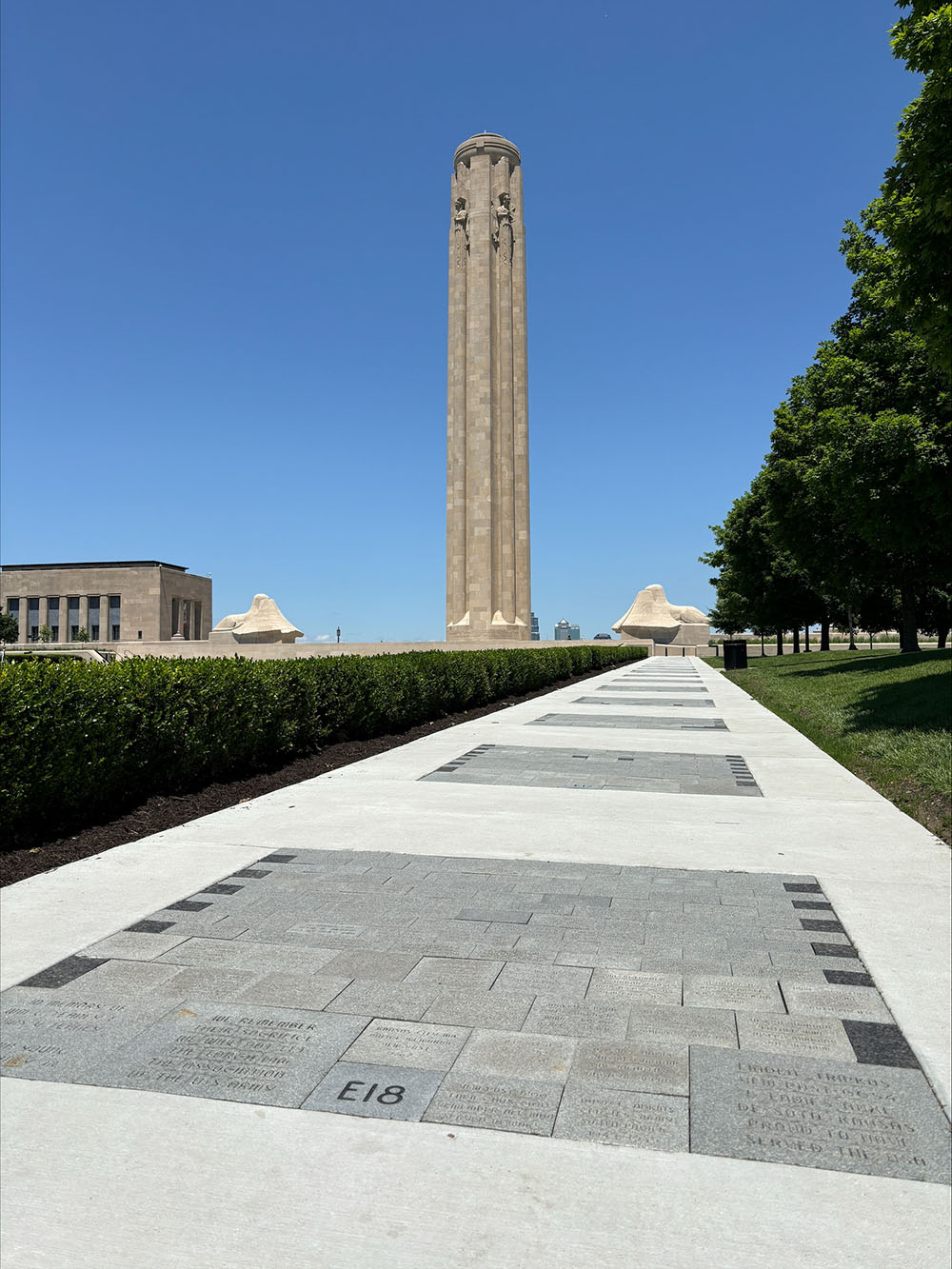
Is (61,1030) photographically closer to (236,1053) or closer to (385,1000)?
(236,1053)

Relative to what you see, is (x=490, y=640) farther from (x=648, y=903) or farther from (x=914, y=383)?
(x=648, y=903)

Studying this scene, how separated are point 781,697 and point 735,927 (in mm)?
17391

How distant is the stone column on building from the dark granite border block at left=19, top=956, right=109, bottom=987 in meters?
48.5

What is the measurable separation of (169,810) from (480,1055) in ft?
17.4

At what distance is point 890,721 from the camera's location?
514 inches

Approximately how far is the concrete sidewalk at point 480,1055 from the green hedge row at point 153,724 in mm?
1146

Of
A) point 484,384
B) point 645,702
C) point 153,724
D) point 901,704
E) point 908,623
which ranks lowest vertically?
point 645,702

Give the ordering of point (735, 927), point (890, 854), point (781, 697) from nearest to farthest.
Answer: point (735, 927), point (890, 854), point (781, 697)

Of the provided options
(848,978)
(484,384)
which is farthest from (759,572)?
(848,978)

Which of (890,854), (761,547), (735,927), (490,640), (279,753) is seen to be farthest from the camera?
(490,640)

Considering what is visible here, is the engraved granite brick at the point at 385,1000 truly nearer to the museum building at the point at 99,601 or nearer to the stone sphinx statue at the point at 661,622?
the stone sphinx statue at the point at 661,622

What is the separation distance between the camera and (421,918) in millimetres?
4414

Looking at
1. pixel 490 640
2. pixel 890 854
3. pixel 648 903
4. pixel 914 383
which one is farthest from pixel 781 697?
pixel 490 640

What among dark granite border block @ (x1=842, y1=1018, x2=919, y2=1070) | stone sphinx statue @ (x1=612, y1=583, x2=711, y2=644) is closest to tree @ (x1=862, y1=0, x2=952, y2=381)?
dark granite border block @ (x1=842, y1=1018, x2=919, y2=1070)
